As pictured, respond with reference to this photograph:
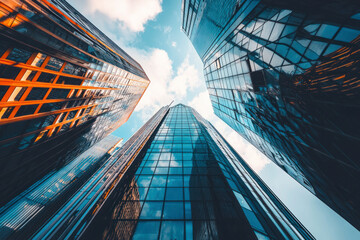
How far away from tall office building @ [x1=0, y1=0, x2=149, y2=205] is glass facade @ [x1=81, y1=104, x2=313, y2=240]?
1113 centimetres

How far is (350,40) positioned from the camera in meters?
5.31

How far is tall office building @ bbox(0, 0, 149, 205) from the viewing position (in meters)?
8.68

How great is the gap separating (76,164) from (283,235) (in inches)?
2297

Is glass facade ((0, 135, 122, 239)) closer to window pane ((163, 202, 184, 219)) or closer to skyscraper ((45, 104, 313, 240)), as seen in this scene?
skyscraper ((45, 104, 313, 240))

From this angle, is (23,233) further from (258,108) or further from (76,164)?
(258,108)

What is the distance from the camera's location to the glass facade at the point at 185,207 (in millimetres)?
7453

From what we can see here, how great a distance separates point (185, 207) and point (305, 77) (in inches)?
464

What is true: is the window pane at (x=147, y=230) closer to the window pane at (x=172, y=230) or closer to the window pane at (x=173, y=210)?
the window pane at (x=172, y=230)

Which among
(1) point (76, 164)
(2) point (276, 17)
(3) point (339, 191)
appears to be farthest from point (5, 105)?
(1) point (76, 164)

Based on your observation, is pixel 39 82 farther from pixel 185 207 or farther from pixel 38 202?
pixel 38 202

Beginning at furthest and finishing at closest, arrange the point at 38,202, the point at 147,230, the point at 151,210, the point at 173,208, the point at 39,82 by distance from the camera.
Result: the point at 38,202, the point at 39,82, the point at 173,208, the point at 151,210, the point at 147,230

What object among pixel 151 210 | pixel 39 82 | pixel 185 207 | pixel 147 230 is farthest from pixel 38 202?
pixel 185 207

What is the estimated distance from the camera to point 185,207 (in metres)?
9.05

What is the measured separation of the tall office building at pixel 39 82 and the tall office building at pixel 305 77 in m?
17.0
